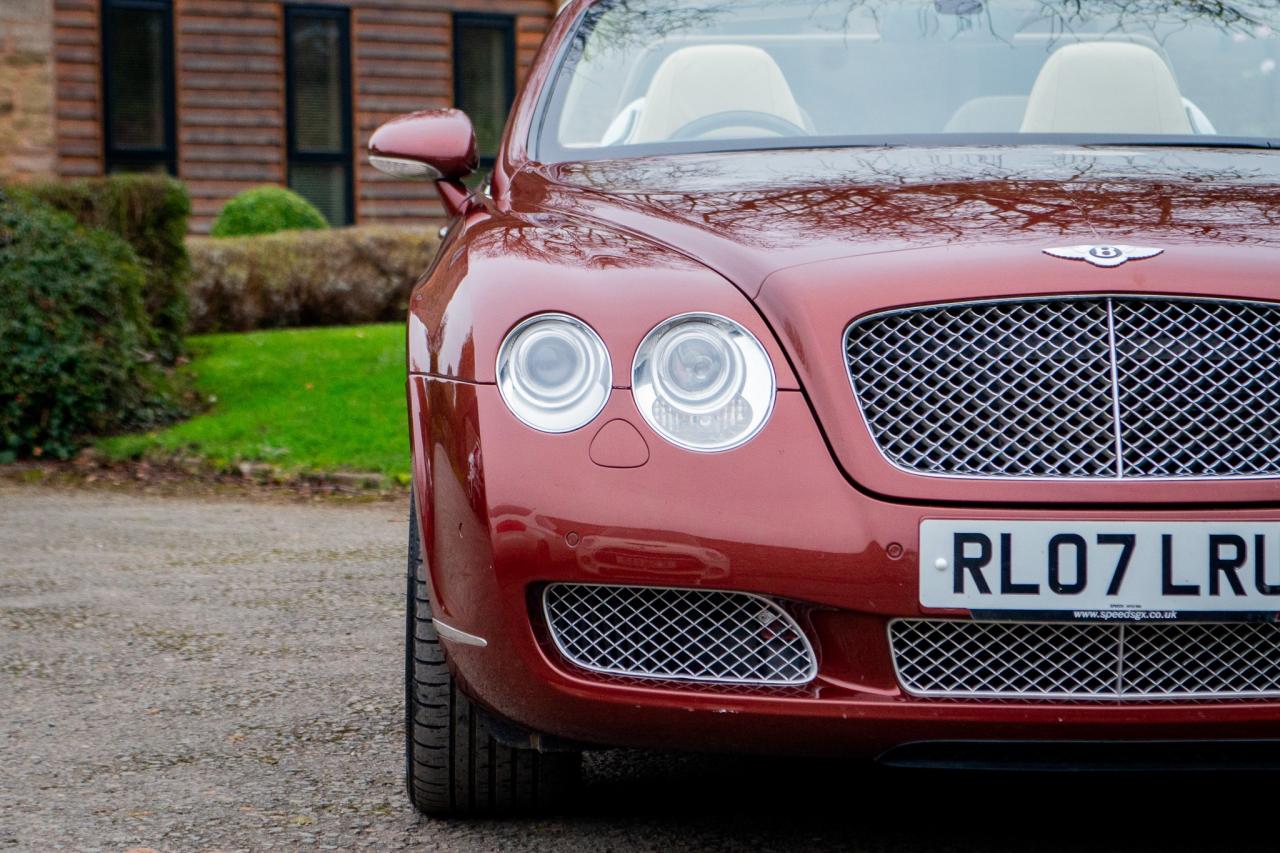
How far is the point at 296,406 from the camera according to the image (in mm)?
8828

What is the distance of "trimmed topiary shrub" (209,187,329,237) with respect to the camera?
1513 centimetres

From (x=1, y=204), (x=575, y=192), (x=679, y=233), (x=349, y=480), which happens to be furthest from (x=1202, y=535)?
(x=1, y=204)

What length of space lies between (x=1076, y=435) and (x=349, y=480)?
5451mm

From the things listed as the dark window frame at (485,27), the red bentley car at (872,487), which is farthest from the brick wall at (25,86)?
the red bentley car at (872,487)

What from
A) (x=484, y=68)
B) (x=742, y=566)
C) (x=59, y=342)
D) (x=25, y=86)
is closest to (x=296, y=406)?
(x=59, y=342)

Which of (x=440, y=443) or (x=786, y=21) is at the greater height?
(x=786, y=21)

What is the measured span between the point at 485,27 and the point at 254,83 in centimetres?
283

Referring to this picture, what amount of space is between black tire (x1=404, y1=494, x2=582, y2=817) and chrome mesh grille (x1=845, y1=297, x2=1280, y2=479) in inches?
32.8

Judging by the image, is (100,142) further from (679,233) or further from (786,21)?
(679,233)

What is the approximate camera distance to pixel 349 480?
24.2 feet

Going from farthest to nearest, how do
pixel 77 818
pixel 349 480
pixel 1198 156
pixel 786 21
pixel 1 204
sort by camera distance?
pixel 1 204, pixel 349 480, pixel 786 21, pixel 1198 156, pixel 77 818

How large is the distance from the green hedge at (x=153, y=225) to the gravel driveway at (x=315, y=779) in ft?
16.6

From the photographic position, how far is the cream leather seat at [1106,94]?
→ 3.50 metres

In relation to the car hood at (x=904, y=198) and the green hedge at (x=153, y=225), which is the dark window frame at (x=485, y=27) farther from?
the car hood at (x=904, y=198)
